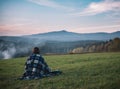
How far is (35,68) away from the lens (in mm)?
13484

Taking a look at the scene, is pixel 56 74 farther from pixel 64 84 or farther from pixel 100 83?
pixel 100 83

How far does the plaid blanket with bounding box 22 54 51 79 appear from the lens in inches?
532

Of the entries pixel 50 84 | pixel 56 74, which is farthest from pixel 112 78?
pixel 56 74

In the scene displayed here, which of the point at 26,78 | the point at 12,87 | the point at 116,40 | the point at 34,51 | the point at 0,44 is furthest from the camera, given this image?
the point at 0,44

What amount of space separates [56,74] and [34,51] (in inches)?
77.5

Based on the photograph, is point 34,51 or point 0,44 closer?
point 34,51

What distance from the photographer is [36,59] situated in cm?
1384

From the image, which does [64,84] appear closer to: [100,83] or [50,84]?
[50,84]

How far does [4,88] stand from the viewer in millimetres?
11320

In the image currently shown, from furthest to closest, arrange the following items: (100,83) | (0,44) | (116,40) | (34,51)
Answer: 1. (0,44)
2. (116,40)
3. (34,51)
4. (100,83)

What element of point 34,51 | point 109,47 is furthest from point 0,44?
point 34,51

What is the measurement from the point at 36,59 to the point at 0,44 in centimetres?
9701

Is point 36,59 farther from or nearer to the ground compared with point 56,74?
farther from the ground

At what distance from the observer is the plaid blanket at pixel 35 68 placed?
13505 millimetres
